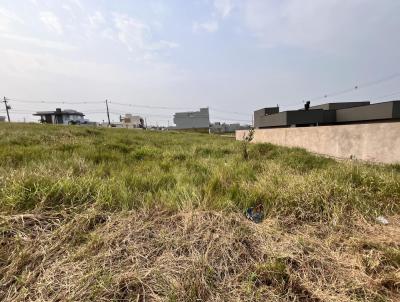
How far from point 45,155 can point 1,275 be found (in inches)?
168

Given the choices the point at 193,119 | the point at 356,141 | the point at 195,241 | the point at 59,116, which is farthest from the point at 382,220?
the point at 193,119

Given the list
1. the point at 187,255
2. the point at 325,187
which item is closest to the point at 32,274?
the point at 187,255

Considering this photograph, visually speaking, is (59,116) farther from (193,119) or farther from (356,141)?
(356,141)

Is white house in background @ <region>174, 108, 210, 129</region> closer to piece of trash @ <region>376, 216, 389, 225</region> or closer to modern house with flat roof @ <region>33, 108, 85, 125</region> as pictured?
modern house with flat roof @ <region>33, 108, 85, 125</region>

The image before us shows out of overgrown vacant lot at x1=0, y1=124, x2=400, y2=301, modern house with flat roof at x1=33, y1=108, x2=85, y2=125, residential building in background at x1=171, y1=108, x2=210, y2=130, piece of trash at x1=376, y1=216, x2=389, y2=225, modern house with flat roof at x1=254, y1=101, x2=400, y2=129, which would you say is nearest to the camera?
overgrown vacant lot at x1=0, y1=124, x2=400, y2=301

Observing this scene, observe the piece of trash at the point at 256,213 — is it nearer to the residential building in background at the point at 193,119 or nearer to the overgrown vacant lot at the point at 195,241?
the overgrown vacant lot at the point at 195,241

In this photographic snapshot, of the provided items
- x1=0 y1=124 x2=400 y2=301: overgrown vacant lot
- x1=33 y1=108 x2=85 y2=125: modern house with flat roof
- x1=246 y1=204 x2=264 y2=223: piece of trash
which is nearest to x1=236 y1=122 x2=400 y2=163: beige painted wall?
x1=0 y1=124 x2=400 y2=301: overgrown vacant lot

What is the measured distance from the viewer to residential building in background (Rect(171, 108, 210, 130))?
91750 millimetres

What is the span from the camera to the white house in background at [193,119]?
91.8 metres

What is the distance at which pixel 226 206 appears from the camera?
117 inches

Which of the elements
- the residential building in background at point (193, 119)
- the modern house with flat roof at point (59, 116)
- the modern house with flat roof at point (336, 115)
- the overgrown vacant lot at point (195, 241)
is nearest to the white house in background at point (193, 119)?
the residential building in background at point (193, 119)

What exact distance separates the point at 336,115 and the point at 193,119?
68652mm

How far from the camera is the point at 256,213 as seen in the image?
2996 mm

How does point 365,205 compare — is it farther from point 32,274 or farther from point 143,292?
point 32,274
